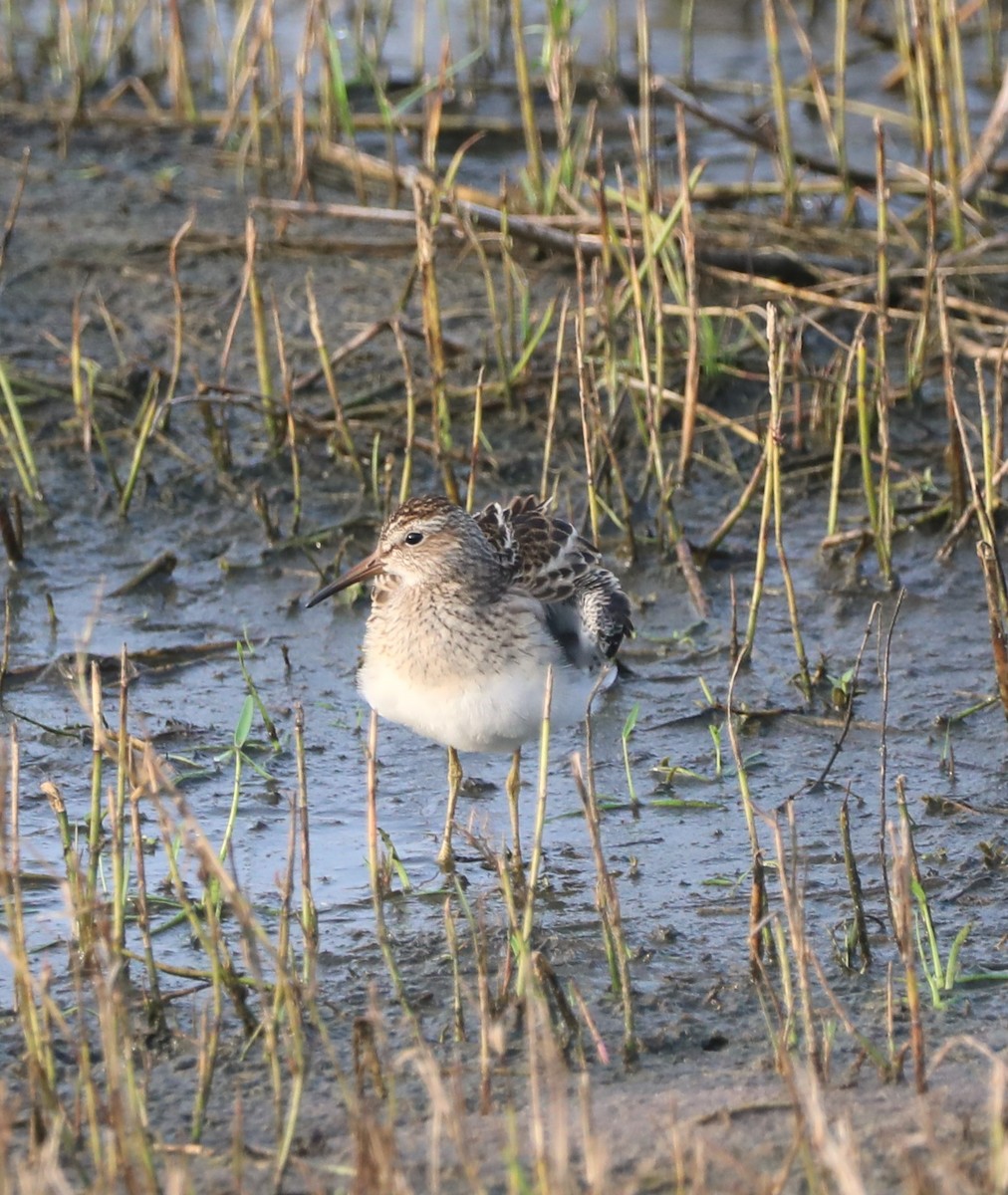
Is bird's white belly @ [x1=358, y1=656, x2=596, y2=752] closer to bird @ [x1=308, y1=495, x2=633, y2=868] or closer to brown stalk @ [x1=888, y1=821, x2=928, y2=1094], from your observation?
bird @ [x1=308, y1=495, x2=633, y2=868]

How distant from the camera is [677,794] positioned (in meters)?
5.47

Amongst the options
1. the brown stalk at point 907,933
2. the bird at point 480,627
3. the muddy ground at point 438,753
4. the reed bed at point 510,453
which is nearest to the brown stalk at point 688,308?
the reed bed at point 510,453

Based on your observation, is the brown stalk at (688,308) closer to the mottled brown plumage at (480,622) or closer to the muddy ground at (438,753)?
the muddy ground at (438,753)

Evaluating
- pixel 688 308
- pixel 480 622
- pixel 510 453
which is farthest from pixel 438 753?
pixel 510 453

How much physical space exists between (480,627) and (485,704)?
26 centimetres

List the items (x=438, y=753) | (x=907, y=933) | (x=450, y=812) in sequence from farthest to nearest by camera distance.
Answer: (x=438, y=753), (x=450, y=812), (x=907, y=933)

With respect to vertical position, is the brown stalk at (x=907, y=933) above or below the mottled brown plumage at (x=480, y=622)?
below

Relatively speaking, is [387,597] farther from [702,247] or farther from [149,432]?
[702,247]

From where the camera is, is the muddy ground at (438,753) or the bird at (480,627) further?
the bird at (480,627)

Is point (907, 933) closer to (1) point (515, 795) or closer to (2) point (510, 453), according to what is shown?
(1) point (515, 795)

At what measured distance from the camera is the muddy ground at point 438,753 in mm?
3572

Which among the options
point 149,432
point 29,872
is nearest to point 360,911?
point 29,872

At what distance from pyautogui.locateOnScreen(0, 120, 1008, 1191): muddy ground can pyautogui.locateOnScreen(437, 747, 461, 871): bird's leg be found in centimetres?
9

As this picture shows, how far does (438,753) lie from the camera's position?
584 cm
